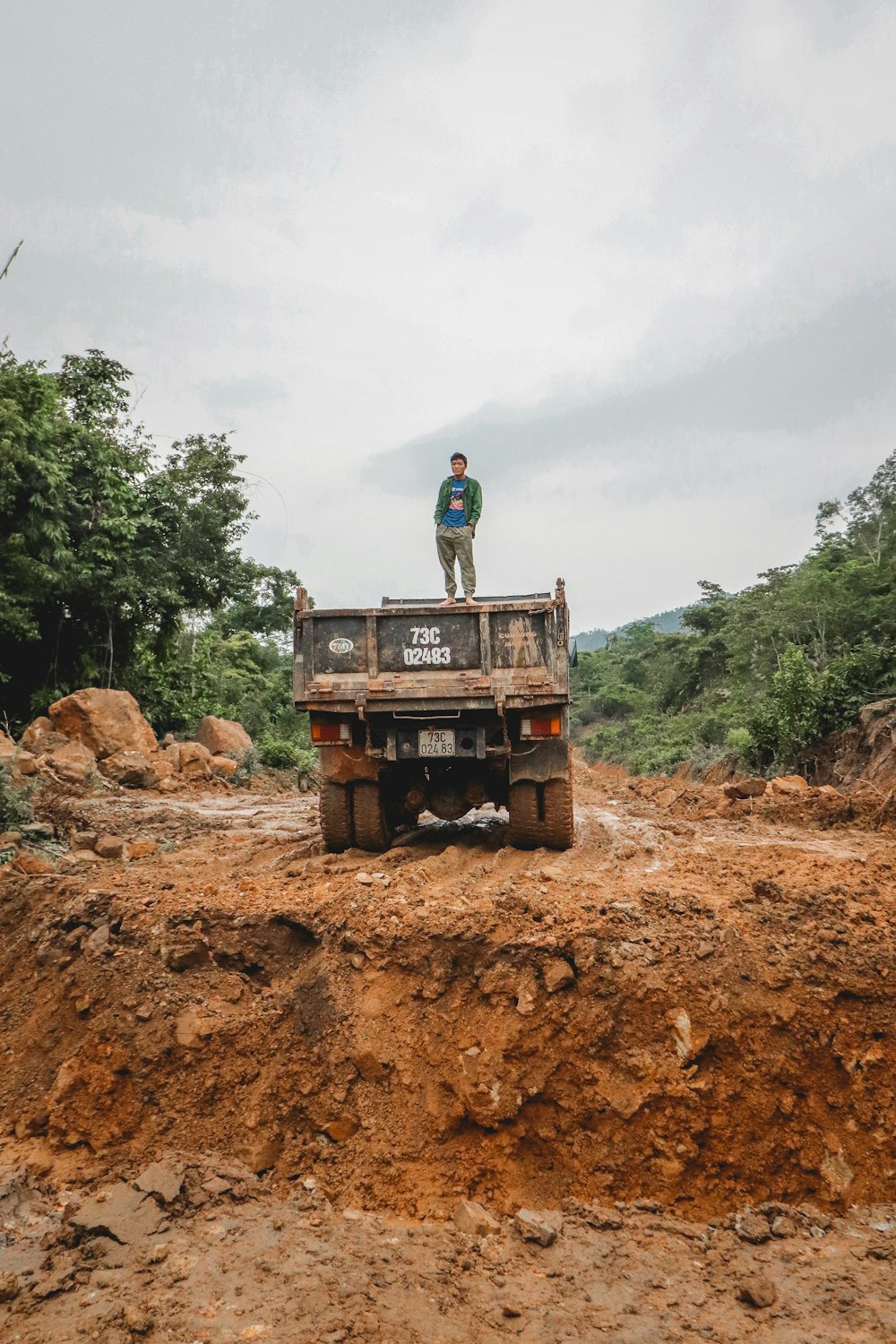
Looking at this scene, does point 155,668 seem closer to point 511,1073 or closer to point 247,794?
point 247,794

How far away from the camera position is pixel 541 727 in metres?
6.17

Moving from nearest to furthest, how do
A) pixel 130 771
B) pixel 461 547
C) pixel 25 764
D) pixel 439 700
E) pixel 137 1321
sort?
pixel 137 1321 → pixel 439 700 → pixel 461 547 → pixel 25 764 → pixel 130 771

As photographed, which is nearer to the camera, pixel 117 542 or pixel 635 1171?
pixel 635 1171

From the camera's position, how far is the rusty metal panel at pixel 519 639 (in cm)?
617

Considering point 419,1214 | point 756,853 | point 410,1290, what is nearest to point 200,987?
point 419,1214

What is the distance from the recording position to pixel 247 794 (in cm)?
1260

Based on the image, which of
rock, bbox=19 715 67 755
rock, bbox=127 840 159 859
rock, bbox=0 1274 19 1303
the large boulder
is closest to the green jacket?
Answer: rock, bbox=127 840 159 859

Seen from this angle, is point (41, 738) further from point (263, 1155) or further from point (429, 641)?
point (263, 1155)

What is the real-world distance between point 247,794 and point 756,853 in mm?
8477

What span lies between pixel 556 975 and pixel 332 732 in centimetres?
303

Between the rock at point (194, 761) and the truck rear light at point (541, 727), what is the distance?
27.7 feet

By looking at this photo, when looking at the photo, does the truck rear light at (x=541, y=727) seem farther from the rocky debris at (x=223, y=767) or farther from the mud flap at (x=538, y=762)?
the rocky debris at (x=223, y=767)

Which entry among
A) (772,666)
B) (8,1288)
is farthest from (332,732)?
(772,666)

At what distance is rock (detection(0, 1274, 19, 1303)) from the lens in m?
2.58
